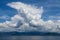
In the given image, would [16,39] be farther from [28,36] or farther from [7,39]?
[28,36]

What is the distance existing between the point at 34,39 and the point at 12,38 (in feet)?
2.77

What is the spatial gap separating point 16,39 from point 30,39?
0.58 metres

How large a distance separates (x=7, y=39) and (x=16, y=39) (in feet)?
1.20

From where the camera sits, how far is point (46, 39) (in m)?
6.94

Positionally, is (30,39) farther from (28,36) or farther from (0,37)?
(0,37)

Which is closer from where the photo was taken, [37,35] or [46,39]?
[37,35]

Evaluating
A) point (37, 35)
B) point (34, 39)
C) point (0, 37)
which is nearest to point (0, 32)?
point (0, 37)

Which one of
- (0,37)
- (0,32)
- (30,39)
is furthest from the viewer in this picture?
(30,39)

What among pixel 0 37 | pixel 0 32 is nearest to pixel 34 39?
pixel 0 37

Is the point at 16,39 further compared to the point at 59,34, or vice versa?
the point at 16,39

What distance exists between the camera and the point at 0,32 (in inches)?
208

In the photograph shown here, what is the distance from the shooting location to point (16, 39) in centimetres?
692

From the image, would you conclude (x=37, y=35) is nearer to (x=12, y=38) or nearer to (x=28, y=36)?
(x=28, y=36)

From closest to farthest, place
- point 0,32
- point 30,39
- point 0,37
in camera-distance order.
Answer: point 0,32
point 0,37
point 30,39
